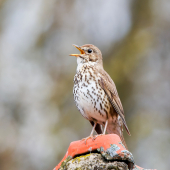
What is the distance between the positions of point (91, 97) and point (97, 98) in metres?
0.09

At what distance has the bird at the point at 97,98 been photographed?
5.20 meters

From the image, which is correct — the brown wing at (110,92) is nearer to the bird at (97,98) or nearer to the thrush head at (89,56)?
the bird at (97,98)

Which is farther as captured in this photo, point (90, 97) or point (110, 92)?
point (110, 92)

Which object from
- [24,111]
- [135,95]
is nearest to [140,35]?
[135,95]

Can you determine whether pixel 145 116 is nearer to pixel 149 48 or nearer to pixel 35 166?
pixel 149 48

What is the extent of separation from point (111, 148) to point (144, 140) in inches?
292

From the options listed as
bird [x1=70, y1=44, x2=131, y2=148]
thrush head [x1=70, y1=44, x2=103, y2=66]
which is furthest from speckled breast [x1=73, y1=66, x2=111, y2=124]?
thrush head [x1=70, y1=44, x2=103, y2=66]

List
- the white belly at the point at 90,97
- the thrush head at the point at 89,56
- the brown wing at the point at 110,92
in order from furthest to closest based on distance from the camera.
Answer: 1. the thrush head at the point at 89,56
2. the brown wing at the point at 110,92
3. the white belly at the point at 90,97

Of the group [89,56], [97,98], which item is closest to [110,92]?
[97,98]

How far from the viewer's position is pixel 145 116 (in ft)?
36.5

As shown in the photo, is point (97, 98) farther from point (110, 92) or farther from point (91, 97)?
point (110, 92)

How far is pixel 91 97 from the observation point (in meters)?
5.18

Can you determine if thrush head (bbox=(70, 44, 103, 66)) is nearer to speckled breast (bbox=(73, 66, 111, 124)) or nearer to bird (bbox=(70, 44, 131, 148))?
bird (bbox=(70, 44, 131, 148))

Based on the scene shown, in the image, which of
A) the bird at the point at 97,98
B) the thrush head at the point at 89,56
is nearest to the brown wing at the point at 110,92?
the bird at the point at 97,98
